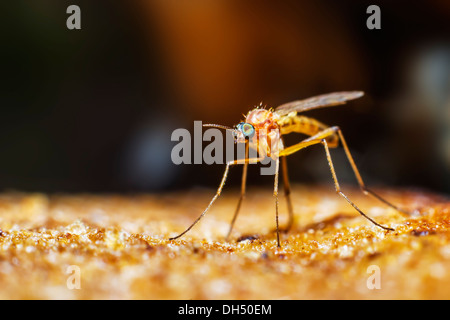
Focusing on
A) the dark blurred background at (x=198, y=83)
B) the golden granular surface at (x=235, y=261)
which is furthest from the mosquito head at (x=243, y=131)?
the dark blurred background at (x=198, y=83)

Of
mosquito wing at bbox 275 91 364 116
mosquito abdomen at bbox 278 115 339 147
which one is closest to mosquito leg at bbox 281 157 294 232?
mosquito abdomen at bbox 278 115 339 147

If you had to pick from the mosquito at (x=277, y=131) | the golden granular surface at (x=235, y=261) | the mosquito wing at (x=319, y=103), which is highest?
the mosquito wing at (x=319, y=103)

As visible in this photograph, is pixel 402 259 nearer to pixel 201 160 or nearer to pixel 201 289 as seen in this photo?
pixel 201 289

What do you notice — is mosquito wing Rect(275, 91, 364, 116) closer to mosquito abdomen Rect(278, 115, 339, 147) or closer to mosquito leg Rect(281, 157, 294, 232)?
mosquito abdomen Rect(278, 115, 339, 147)

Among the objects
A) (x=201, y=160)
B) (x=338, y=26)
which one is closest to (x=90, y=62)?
(x=201, y=160)

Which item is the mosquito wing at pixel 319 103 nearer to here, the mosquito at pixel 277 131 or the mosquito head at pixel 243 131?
the mosquito at pixel 277 131
